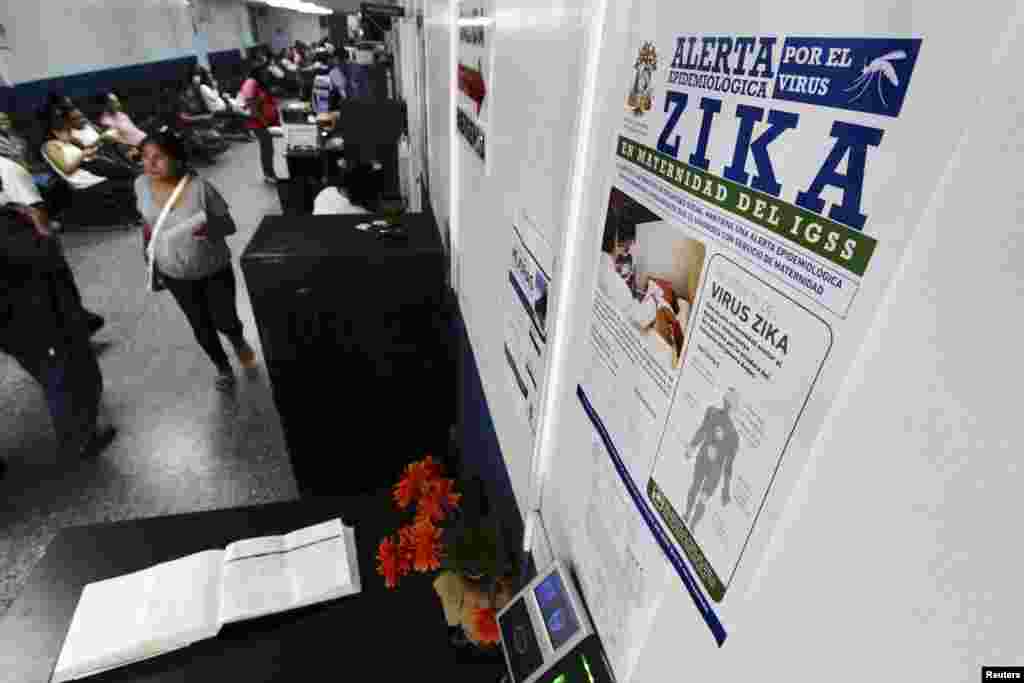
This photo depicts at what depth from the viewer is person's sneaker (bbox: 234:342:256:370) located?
328 cm

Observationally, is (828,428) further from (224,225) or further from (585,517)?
(224,225)

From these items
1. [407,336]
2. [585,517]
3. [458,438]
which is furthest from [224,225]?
[585,517]

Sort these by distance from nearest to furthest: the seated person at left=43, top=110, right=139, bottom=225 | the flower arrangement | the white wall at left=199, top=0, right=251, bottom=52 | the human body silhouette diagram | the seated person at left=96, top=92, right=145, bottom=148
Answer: the human body silhouette diagram
the flower arrangement
the seated person at left=43, top=110, right=139, bottom=225
the seated person at left=96, top=92, right=145, bottom=148
the white wall at left=199, top=0, right=251, bottom=52

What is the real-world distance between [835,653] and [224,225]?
2975 mm

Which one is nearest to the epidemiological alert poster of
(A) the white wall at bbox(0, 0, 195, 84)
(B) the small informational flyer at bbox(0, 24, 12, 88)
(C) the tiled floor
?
(C) the tiled floor

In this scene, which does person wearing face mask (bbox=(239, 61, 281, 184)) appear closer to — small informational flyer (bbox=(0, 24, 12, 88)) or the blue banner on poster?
small informational flyer (bbox=(0, 24, 12, 88))

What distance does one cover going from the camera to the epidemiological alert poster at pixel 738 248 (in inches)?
11.2

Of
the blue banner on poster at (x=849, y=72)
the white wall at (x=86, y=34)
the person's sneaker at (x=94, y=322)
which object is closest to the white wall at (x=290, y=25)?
the white wall at (x=86, y=34)

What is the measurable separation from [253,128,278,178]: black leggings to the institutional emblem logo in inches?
292

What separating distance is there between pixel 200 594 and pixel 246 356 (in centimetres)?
245

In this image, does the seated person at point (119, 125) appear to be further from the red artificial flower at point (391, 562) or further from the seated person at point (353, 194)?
the red artificial flower at point (391, 562)

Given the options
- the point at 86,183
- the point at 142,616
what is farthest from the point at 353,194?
the point at 86,183

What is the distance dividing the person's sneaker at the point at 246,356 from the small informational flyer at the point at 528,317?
2766 mm

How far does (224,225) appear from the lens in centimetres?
264
